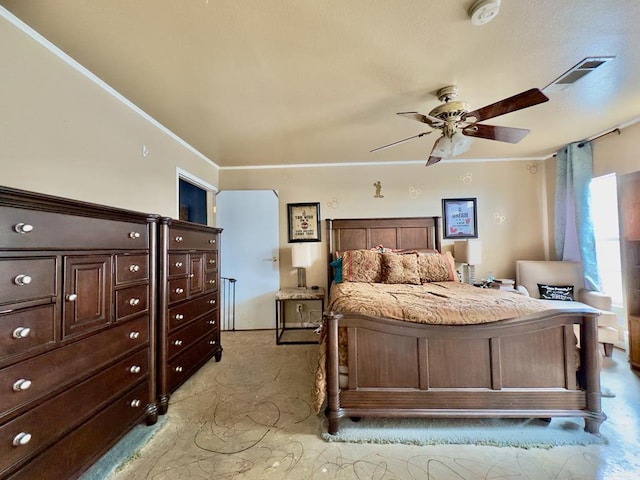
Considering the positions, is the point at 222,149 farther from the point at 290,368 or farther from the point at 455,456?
the point at 455,456

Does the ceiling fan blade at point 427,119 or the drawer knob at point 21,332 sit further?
the ceiling fan blade at point 427,119

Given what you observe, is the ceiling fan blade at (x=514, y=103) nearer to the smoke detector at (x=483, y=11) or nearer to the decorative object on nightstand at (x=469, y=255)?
the smoke detector at (x=483, y=11)

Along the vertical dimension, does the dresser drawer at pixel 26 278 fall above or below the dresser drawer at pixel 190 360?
above

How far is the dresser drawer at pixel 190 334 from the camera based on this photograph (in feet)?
6.69

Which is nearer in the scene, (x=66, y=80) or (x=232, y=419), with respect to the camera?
(x=66, y=80)

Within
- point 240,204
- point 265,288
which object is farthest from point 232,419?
point 240,204

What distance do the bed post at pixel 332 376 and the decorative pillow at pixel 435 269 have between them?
6.06 ft

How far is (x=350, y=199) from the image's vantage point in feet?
13.2

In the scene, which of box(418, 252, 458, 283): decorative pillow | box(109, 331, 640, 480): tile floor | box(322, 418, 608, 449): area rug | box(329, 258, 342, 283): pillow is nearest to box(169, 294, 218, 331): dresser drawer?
box(109, 331, 640, 480): tile floor

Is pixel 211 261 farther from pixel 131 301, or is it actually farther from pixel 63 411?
pixel 63 411

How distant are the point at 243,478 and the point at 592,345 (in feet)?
7.23

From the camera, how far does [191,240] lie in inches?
91.8

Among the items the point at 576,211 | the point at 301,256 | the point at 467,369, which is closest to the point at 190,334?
the point at 301,256

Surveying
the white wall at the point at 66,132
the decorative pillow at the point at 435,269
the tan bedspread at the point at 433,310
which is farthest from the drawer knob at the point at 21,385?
the decorative pillow at the point at 435,269
